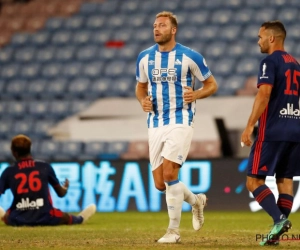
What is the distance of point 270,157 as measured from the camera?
21.0 ft

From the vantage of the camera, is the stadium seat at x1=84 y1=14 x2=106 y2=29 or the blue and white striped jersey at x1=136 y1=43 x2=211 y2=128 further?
the stadium seat at x1=84 y1=14 x2=106 y2=29

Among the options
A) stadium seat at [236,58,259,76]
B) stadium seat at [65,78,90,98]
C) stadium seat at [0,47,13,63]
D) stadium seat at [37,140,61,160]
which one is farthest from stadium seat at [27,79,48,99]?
stadium seat at [236,58,259,76]

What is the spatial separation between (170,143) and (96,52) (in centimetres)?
1169

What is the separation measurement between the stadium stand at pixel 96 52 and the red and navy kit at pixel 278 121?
28.3 ft

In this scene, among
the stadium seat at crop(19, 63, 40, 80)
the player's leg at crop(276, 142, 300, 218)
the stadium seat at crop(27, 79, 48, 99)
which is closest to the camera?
the player's leg at crop(276, 142, 300, 218)

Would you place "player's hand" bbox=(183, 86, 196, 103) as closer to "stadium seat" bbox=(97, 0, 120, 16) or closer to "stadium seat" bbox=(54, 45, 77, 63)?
"stadium seat" bbox=(54, 45, 77, 63)

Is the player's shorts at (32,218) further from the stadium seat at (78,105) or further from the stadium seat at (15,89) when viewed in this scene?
the stadium seat at (15,89)

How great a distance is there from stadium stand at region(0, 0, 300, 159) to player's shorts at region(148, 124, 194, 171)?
8.19 meters

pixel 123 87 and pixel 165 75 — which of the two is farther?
pixel 123 87

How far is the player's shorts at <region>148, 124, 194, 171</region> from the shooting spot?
669 cm

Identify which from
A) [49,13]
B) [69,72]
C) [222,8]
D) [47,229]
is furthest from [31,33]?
[47,229]

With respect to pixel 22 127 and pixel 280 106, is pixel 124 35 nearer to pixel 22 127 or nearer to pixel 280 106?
pixel 22 127

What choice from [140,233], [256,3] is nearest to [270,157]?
[140,233]

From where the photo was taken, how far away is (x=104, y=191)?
12117 millimetres
